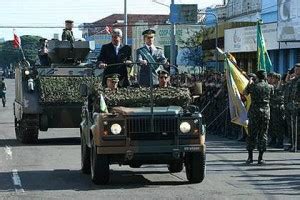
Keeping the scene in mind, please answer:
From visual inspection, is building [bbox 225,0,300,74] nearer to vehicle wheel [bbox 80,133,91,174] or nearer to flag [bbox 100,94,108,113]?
vehicle wheel [bbox 80,133,91,174]

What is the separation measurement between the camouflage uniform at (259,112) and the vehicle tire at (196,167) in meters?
2.95

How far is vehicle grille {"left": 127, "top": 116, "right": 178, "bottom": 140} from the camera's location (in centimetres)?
1144

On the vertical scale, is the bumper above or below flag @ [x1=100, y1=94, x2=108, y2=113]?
below

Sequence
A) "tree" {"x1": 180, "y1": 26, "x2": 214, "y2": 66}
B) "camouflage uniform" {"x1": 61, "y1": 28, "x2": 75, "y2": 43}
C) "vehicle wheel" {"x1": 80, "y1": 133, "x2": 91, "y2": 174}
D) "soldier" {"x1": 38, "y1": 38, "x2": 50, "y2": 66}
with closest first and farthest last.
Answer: "vehicle wheel" {"x1": 80, "y1": 133, "x2": 91, "y2": 174} → "soldier" {"x1": 38, "y1": 38, "x2": 50, "y2": 66} → "camouflage uniform" {"x1": 61, "y1": 28, "x2": 75, "y2": 43} → "tree" {"x1": 180, "y1": 26, "x2": 214, "y2": 66}

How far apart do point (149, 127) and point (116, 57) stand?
Result: 95.9 inches

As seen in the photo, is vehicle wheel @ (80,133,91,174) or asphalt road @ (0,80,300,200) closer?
asphalt road @ (0,80,300,200)

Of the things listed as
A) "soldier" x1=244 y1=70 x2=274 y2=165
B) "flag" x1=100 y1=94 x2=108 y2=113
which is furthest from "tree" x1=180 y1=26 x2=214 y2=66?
"flag" x1=100 y1=94 x2=108 y2=113

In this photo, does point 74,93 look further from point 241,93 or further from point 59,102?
point 241,93

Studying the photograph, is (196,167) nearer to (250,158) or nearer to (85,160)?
(85,160)

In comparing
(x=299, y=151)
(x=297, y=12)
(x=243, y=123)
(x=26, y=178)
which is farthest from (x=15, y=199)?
(x=297, y=12)

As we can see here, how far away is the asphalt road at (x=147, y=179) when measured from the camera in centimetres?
1102

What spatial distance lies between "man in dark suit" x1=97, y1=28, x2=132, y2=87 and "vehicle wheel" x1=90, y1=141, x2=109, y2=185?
1.95m

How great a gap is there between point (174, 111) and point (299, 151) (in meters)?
6.78

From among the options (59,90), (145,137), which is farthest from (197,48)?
(145,137)
